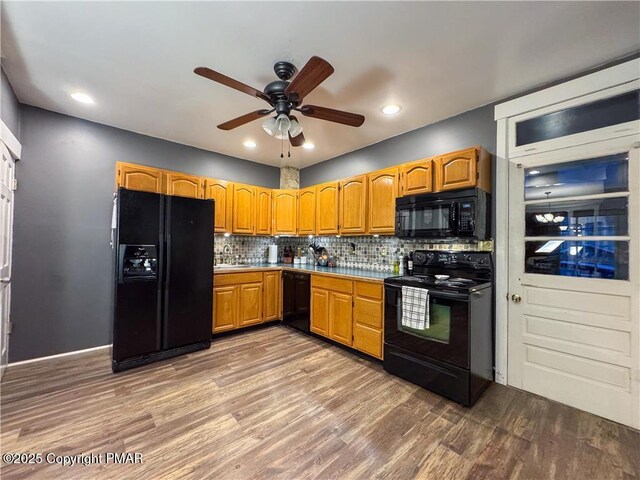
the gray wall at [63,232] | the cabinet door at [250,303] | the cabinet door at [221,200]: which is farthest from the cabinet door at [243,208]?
the gray wall at [63,232]

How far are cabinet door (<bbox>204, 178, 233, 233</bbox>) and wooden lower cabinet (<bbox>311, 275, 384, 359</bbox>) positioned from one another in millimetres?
1506

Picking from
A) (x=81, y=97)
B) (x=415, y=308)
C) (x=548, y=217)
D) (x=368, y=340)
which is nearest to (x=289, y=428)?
(x=368, y=340)

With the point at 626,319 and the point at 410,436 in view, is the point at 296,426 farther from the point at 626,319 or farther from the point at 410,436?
the point at 626,319

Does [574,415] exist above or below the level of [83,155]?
below

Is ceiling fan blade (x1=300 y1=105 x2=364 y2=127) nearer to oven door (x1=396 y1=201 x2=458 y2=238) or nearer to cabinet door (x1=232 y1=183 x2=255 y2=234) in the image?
oven door (x1=396 y1=201 x2=458 y2=238)

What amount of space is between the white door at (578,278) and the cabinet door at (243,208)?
10.9 ft

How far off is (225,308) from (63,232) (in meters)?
1.96

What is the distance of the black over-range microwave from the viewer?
240 cm

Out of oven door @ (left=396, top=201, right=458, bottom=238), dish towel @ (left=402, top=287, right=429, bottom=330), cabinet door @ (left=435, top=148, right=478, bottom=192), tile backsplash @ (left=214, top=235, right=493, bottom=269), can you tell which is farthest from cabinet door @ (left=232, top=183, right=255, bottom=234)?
cabinet door @ (left=435, top=148, right=478, bottom=192)

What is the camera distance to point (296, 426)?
73.0 inches

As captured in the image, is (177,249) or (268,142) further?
(268,142)

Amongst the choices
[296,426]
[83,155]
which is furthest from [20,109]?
[296,426]

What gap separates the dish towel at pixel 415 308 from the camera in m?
2.31

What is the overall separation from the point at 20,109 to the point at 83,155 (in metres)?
0.60
